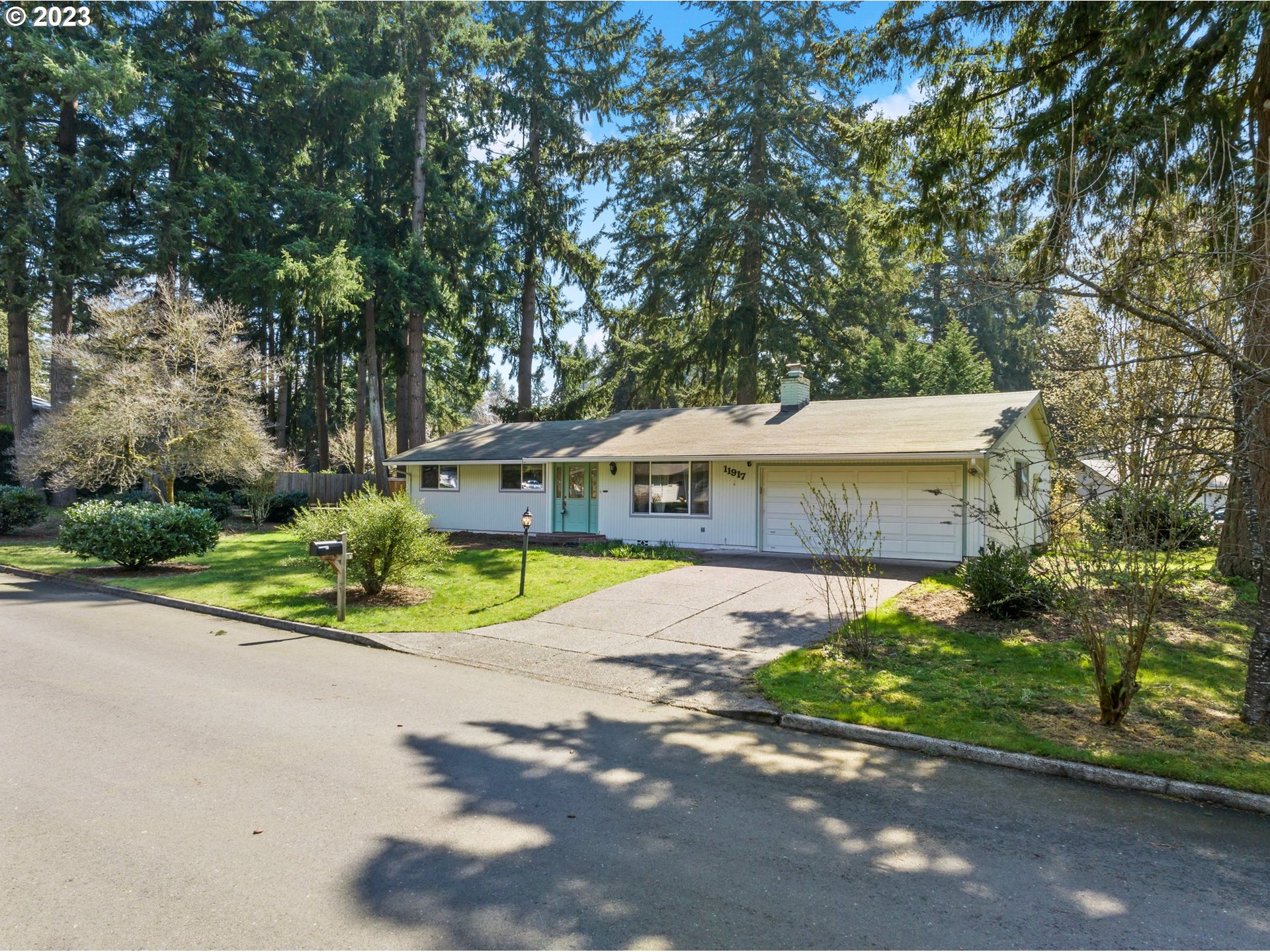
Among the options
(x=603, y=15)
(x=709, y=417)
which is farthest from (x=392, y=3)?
(x=709, y=417)

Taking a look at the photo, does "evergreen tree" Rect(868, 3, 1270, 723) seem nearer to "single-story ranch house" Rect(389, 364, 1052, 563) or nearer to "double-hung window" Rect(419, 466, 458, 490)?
"single-story ranch house" Rect(389, 364, 1052, 563)

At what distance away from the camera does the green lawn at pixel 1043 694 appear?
5137mm

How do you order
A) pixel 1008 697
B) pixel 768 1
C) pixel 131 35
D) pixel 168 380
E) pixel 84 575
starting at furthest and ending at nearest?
1. pixel 768 1
2. pixel 131 35
3. pixel 168 380
4. pixel 84 575
5. pixel 1008 697

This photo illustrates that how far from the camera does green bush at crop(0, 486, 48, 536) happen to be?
18.9 meters

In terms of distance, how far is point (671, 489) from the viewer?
17422 mm

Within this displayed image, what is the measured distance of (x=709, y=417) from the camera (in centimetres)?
1995

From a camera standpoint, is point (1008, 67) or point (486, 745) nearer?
point (486, 745)

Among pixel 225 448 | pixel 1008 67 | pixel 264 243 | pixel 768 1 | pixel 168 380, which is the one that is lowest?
pixel 225 448

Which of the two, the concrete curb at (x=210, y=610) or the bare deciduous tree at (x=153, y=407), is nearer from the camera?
the concrete curb at (x=210, y=610)

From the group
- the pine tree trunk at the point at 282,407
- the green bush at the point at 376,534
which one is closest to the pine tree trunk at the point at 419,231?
the pine tree trunk at the point at 282,407

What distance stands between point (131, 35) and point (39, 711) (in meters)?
25.4

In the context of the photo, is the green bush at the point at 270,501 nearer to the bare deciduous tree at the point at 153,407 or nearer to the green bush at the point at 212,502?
the green bush at the point at 212,502

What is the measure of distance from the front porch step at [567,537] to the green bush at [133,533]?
7715mm

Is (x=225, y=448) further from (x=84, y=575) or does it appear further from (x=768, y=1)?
(x=768, y=1)
